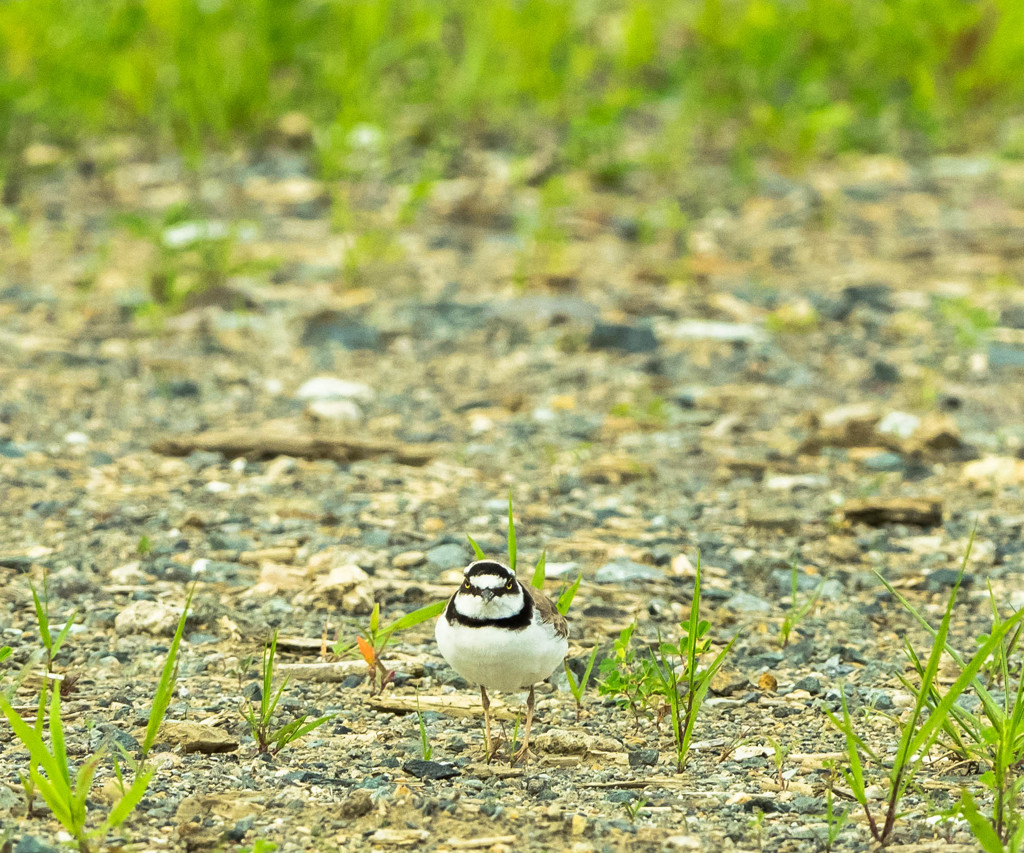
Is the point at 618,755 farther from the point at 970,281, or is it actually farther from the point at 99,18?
the point at 99,18

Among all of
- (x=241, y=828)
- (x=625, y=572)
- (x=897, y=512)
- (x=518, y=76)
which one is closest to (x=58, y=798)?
(x=241, y=828)

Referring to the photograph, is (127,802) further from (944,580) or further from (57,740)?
(944,580)

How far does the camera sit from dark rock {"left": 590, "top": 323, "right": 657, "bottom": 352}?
18.0ft

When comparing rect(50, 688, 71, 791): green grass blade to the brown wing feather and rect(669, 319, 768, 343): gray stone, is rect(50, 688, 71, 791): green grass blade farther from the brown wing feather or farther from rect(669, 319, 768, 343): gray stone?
rect(669, 319, 768, 343): gray stone

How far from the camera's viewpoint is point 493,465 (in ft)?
14.7

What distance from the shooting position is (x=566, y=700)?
3078mm

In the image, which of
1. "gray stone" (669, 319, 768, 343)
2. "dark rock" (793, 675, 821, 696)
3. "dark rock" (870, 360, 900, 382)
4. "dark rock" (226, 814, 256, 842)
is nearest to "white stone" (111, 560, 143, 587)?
"dark rock" (226, 814, 256, 842)

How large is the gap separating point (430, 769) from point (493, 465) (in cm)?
192

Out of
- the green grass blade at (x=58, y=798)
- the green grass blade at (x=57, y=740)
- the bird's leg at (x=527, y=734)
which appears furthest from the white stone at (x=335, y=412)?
the green grass blade at (x=58, y=798)

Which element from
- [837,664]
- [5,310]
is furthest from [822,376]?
[5,310]

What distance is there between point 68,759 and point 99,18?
5.31m

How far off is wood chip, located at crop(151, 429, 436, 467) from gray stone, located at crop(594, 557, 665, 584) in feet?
3.15

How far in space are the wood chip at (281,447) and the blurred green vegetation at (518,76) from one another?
7.17 ft

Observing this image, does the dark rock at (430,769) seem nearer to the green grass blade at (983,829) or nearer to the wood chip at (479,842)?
the wood chip at (479,842)
